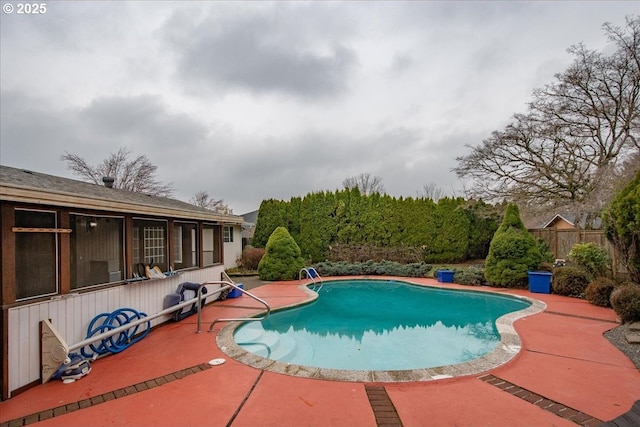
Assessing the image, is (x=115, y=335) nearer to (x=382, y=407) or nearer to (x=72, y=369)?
(x=72, y=369)

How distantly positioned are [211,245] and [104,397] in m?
6.15

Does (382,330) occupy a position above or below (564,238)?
below

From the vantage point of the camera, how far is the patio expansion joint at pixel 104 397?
3.12 meters

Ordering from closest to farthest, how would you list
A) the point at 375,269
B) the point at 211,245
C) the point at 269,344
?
the point at 269,344
the point at 211,245
the point at 375,269

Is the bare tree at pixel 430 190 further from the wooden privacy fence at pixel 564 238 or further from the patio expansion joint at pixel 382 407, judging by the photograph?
the patio expansion joint at pixel 382 407

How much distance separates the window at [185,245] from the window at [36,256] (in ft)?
10.8

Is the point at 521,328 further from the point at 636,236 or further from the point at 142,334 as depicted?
the point at 142,334

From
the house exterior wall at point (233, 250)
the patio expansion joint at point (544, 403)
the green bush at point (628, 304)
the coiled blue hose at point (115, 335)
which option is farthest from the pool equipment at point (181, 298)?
the house exterior wall at point (233, 250)

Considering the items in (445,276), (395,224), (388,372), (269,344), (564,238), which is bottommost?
(269,344)

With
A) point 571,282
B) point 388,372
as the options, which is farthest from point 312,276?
point 388,372

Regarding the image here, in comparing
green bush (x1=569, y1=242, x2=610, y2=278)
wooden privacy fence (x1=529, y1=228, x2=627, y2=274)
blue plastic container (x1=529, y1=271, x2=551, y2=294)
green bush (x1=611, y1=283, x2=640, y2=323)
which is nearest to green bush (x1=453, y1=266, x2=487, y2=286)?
blue plastic container (x1=529, y1=271, x2=551, y2=294)

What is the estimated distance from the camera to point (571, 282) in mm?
9188

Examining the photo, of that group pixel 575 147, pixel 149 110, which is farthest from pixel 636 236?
pixel 149 110

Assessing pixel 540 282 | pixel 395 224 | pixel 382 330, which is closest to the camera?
pixel 382 330
